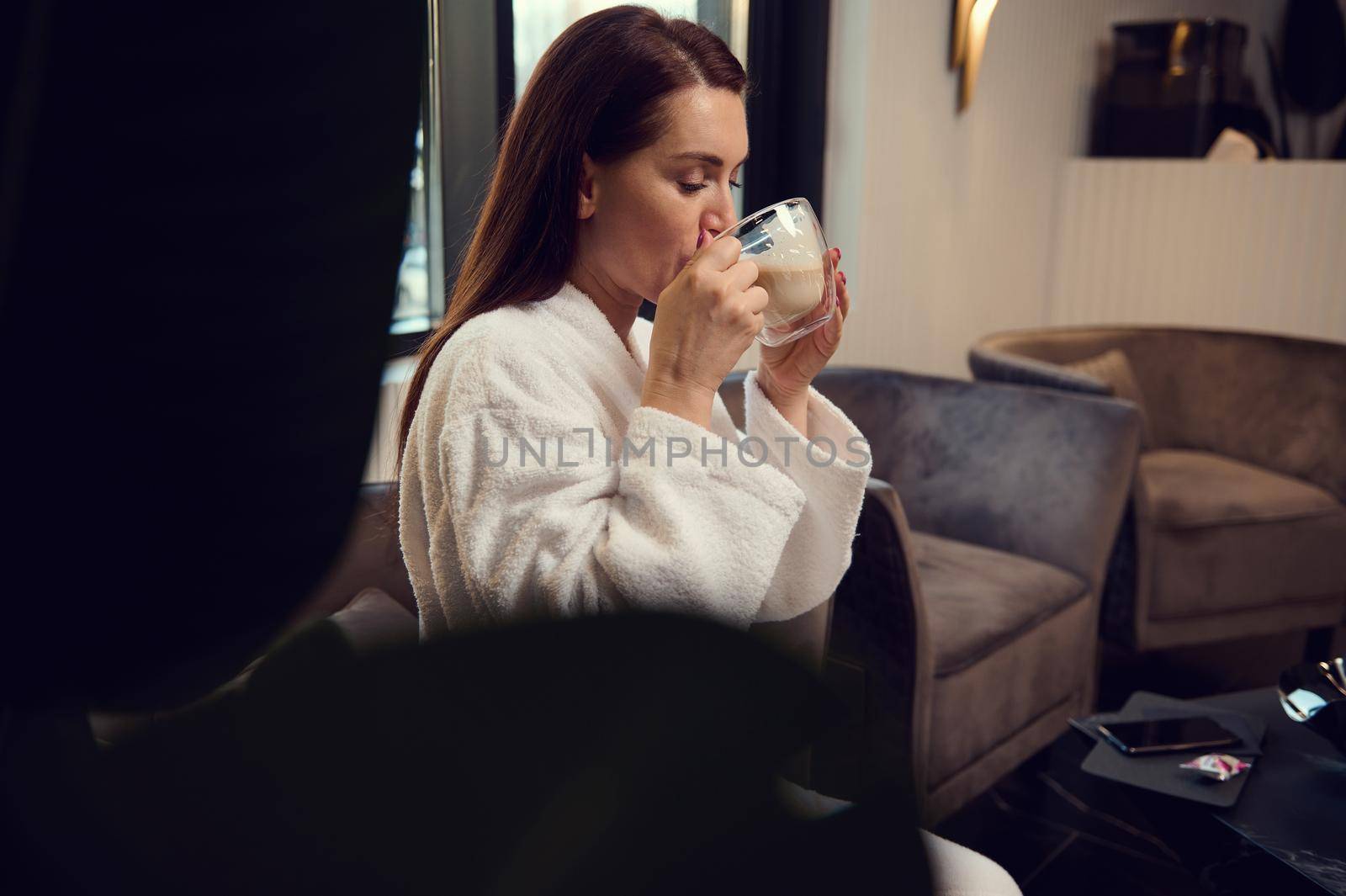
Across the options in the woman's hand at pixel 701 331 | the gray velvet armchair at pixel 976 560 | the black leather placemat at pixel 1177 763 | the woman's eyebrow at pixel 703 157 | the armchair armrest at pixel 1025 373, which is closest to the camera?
the woman's hand at pixel 701 331

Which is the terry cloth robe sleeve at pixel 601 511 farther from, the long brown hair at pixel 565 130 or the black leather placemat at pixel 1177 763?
the black leather placemat at pixel 1177 763

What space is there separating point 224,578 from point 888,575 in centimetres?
187

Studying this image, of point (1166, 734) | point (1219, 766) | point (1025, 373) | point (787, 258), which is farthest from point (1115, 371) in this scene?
point (787, 258)

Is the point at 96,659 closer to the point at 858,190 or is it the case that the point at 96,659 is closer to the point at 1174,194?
the point at 858,190

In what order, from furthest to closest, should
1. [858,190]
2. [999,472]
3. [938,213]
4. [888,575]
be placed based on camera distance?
[938,213]
[858,190]
[999,472]
[888,575]

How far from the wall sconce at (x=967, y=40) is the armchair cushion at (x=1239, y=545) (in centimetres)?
127

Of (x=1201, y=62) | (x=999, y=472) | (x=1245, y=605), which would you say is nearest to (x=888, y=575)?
(x=999, y=472)

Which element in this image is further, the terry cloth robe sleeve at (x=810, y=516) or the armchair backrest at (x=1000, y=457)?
the armchair backrest at (x=1000, y=457)

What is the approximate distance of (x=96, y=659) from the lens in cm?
12

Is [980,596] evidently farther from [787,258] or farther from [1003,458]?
[787,258]

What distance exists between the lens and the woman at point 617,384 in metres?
0.85

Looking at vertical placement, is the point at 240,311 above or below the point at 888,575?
above

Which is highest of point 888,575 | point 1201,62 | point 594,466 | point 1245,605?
point 1201,62

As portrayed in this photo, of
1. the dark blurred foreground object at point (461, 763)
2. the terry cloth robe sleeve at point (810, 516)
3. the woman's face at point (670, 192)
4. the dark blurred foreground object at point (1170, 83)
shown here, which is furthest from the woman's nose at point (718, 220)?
the dark blurred foreground object at point (1170, 83)
